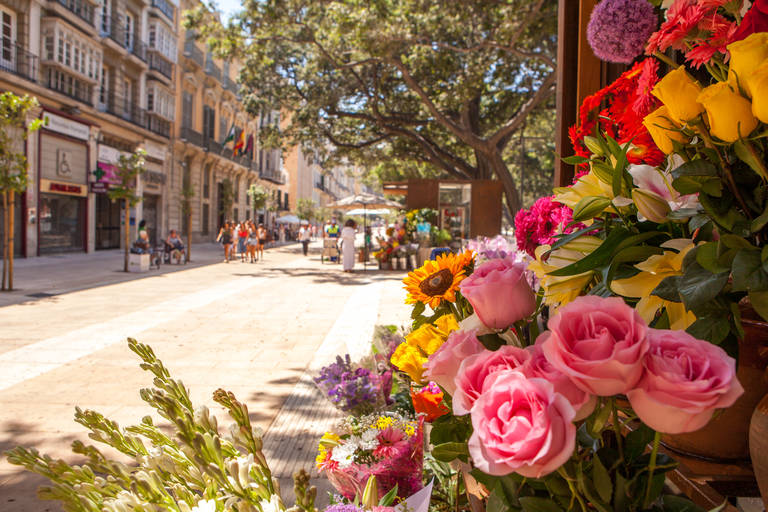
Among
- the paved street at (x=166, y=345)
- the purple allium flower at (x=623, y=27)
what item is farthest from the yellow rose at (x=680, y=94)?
the paved street at (x=166, y=345)

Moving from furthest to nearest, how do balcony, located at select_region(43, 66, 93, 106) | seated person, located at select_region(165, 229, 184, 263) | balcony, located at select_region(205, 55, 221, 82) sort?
balcony, located at select_region(205, 55, 221, 82) → balcony, located at select_region(43, 66, 93, 106) → seated person, located at select_region(165, 229, 184, 263)

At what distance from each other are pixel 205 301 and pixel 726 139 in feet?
31.1

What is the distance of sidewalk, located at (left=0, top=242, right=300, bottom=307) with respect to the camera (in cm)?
995

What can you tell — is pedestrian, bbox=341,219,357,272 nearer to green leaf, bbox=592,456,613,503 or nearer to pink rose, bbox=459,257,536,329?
pink rose, bbox=459,257,536,329

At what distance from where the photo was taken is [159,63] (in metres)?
27.6

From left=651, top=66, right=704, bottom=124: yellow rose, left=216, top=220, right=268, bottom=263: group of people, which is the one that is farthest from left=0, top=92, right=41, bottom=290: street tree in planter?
left=651, top=66, right=704, bottom=124: yellow rose

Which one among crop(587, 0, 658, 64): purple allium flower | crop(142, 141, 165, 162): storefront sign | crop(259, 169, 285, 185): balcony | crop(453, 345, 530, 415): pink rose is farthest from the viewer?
crop(259, 169, 285, 185): balcony

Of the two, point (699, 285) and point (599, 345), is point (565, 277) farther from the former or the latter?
point (599, 345)

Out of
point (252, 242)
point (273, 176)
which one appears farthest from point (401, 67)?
point (273, 176)

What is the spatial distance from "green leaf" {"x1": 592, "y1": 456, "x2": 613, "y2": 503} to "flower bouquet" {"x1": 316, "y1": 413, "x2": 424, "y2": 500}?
89 cm

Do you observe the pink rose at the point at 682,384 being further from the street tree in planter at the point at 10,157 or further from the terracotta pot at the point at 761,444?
the street tree in planter at the point at 10,157

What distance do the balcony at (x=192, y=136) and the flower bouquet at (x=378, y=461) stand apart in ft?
101

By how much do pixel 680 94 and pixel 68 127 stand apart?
892 inches

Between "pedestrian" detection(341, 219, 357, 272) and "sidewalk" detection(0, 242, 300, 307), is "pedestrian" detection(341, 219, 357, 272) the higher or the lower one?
the higher one
